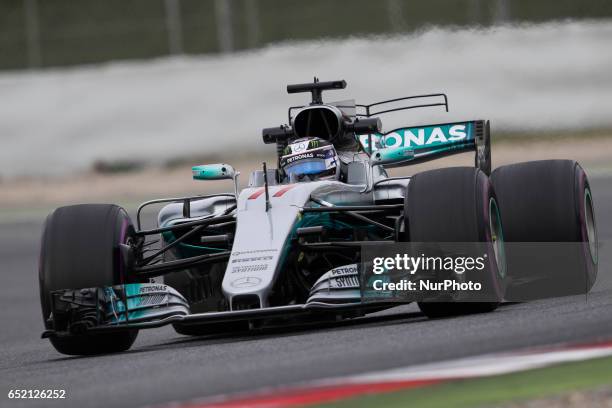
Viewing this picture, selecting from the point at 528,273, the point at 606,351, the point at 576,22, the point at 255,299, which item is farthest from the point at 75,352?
the point at 576,22

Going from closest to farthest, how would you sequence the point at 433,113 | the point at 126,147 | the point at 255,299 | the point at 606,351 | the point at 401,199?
the point at 606,351 → the point at 255,299 → the point at 401,199 → the point at 433,113 → the point at 126,147

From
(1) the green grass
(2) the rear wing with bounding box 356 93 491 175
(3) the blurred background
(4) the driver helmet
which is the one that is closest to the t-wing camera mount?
(2) the rear wing with bounding box 356 93 491 175

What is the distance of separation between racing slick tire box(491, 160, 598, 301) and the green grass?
4.05 m

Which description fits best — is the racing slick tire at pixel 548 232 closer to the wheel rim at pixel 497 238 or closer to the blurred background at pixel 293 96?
the wheel rim at pixel 497 238

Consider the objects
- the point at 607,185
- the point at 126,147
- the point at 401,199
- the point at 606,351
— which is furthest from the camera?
the point at 126,147

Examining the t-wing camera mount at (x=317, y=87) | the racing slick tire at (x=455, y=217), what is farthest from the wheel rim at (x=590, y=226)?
the t-wing camera mount at (x=317, y=87)

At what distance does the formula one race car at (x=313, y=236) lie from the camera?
841cm

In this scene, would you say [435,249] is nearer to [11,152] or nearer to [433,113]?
[433,113]

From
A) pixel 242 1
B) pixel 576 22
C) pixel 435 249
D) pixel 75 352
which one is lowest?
pixel 75 352

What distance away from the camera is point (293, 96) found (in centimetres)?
2061

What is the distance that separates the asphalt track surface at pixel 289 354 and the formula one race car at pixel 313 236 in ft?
0.78

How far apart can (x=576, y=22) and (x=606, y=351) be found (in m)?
13.4

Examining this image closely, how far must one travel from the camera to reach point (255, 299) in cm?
830

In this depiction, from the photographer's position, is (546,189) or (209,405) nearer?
(209,405)
